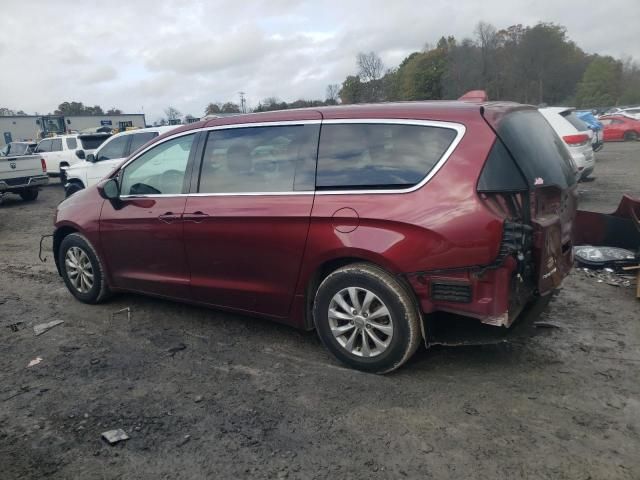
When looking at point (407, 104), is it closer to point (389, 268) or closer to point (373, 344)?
point (389, 268)

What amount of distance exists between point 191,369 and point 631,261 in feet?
15.5

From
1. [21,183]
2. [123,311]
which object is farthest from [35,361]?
[21,183]

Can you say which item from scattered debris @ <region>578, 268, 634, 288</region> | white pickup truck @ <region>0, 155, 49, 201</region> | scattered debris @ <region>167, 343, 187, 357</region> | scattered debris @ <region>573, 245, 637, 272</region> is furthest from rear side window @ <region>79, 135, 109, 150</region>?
scattered debris @ <region>578, 268, 634, 288</region>

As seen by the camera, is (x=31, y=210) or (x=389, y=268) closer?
(x=389, y=268)

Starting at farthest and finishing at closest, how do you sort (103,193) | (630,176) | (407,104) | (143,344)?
(630,176), (103,193), (143,344), (407,104)

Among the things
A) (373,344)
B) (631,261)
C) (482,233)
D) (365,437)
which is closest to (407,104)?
(482,233)

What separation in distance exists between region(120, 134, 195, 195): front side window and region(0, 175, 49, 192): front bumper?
11.3m

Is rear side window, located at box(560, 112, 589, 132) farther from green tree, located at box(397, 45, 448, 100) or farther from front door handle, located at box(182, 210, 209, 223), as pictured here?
green tree, located at box(397, 45, 448, 100)

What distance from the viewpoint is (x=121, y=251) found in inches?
199

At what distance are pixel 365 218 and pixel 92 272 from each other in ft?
10.8

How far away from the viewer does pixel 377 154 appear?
Result: 11.9ft

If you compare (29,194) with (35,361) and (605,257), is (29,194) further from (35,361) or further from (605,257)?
(605,257)

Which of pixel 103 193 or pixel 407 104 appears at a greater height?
pixel 407 104

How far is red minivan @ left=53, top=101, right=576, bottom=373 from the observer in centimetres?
327
